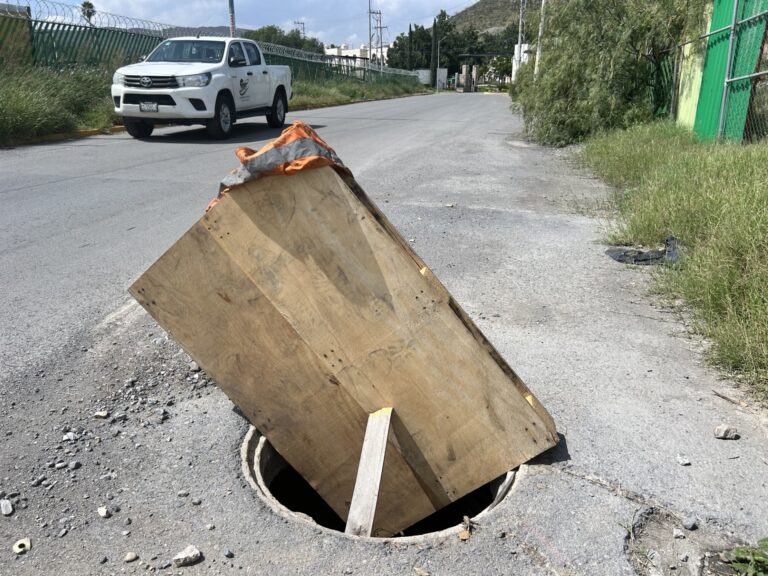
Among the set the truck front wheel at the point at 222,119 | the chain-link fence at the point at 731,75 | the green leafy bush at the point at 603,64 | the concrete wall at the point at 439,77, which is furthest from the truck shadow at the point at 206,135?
the concrete wall at the point at 439,77

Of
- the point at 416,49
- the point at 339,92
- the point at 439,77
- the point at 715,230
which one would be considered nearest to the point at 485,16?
the point at 416,49

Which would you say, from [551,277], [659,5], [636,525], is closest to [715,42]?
[659,5]

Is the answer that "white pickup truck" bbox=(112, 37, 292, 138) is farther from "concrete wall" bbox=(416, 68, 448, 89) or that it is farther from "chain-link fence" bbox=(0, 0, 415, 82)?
"concrete wall" bbox=(416, 68, 448, 89)

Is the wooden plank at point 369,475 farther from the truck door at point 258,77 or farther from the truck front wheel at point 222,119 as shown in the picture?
the truck door at point 258,77

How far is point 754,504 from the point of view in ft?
8.43

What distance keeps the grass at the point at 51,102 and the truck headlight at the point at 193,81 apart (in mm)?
2976

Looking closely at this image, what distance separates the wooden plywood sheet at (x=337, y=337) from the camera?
255 cm

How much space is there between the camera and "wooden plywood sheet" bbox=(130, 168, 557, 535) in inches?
100

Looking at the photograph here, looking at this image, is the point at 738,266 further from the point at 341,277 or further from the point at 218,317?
the point at 218,317

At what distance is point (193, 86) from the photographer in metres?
13.4

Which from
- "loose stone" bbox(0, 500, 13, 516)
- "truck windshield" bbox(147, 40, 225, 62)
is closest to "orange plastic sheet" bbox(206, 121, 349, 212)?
"loose stone" bbox(0, 500, 13, 516)

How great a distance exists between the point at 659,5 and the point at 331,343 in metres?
13.0

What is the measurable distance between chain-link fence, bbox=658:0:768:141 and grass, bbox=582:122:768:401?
2.42 feet

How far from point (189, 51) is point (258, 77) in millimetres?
1693
